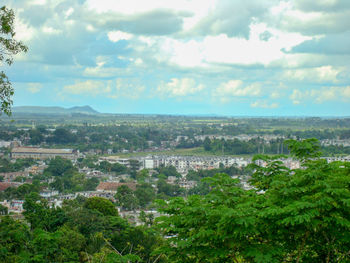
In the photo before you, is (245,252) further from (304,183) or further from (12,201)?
(12,201)

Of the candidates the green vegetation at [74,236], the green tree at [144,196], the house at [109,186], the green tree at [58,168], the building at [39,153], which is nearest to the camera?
the green vegetation at [74,236]

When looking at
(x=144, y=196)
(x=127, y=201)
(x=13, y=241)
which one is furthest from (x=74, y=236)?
(x=144, y=196)

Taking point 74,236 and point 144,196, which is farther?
point 144,196

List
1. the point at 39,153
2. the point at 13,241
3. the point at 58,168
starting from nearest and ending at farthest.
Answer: the point at 13,241 → the point at 58,168 → the point at 39,153

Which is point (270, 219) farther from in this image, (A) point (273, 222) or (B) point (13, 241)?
(B) point (13, 241)

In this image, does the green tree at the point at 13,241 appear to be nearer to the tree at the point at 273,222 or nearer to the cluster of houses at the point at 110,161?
the tree at the point at 273,222

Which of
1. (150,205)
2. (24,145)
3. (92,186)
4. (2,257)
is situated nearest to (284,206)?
(2,257)

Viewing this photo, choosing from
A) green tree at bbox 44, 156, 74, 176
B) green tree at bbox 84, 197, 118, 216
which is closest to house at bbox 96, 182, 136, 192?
green tree at bbox 44, 156, 74, 176

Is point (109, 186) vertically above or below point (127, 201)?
below

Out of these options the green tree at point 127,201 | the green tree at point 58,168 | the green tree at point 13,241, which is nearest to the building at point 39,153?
the green tree at point 58,168

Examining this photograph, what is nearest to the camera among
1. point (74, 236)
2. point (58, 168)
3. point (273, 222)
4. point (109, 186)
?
point (273, 222)

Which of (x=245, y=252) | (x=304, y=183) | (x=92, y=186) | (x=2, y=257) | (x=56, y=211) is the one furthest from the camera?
(x=92, y=186)
